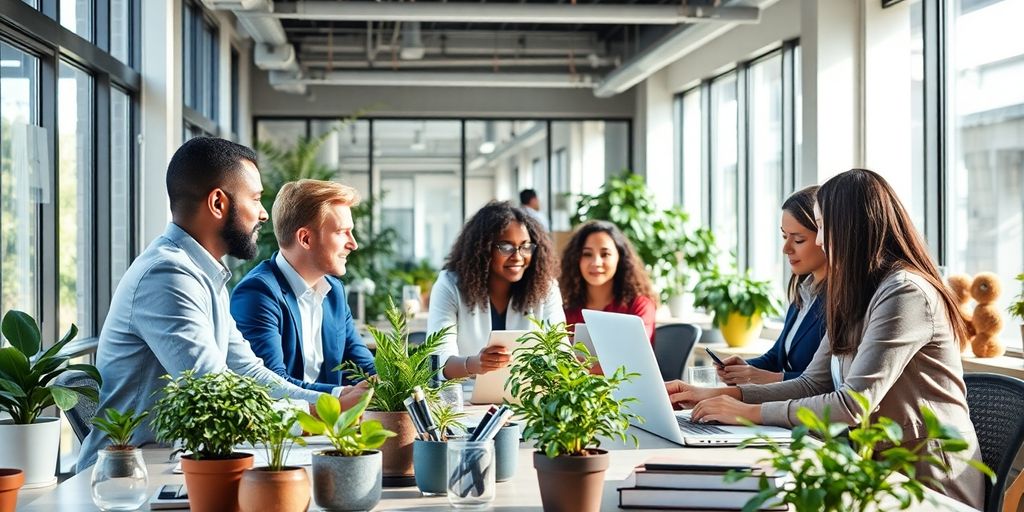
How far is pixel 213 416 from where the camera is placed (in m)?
1.53

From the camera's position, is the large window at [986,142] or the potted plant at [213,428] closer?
the potted plant at [213,428]

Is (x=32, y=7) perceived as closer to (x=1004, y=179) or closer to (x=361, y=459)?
(x=361, y=459)

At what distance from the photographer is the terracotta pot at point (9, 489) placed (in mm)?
1658

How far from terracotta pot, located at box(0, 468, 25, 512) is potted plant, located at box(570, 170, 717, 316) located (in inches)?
243

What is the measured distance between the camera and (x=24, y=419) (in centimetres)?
198

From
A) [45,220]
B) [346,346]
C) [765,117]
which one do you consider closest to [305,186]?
[346,346]

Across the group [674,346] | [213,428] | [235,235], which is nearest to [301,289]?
[235,235]

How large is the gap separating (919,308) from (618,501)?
998 mm

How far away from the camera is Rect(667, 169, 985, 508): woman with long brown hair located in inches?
91.6

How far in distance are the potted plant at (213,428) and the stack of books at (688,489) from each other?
0.57 meters

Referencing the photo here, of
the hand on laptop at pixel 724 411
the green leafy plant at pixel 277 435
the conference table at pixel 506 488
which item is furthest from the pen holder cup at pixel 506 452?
the hand on laptop at pixel 724 411

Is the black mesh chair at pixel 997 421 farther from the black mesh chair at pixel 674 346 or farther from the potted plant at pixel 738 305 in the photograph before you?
the potted plant at pixel 738 305

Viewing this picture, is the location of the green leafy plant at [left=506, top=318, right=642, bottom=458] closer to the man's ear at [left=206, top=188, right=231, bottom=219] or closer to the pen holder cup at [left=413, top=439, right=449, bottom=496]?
the pen holder cup at [left=413, top=439, right=449, bottom=496]

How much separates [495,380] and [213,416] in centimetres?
136
